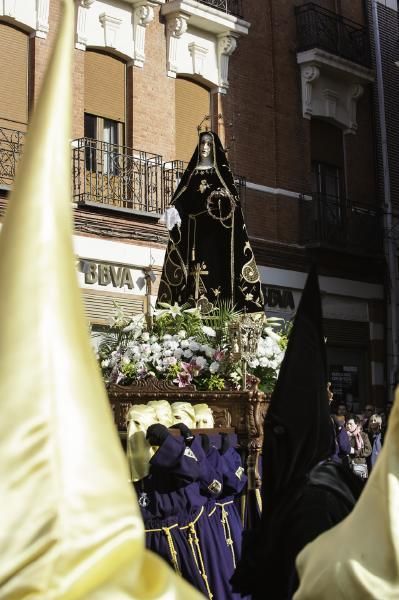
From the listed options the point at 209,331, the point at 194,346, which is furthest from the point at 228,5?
the point at 194,346

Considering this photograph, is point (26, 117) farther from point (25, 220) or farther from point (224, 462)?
point (25, 220)

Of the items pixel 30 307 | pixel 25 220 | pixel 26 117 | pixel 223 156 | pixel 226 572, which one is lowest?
pixel 226 572

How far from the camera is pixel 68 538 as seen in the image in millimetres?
1397

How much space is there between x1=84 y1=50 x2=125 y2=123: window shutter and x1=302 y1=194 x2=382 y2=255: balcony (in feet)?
14.9

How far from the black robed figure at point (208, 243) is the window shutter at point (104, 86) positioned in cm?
735

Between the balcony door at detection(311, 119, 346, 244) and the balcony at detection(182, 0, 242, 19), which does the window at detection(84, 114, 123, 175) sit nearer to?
the balcony at detection(182, 0, 242, 19)

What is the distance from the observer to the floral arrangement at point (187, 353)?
7.89 m

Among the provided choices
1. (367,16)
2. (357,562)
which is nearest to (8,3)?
(367,16)

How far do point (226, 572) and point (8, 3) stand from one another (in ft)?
36.5

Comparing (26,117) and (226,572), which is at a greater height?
(26,117)

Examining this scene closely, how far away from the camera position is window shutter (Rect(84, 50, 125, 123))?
16.6 metres

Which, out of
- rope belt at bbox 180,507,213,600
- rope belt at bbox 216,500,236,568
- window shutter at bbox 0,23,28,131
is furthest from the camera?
window shutter at bbox 0,23,28,131

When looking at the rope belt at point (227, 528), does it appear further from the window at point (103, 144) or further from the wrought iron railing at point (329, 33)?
the wrought iron railing at point (329, 33)

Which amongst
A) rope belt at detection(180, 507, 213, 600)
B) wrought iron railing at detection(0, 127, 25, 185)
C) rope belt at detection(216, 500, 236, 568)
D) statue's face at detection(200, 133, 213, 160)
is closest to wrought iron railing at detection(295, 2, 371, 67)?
wrought iron railing at detection(0, 127, 25, 185)
